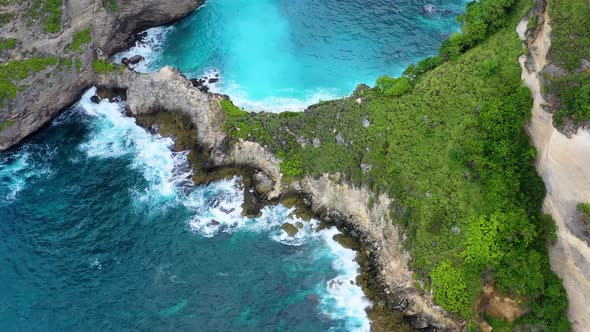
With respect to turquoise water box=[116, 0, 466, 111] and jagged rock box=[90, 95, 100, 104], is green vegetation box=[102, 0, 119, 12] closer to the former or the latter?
turquoise water box=[116, 0, 466, 111]

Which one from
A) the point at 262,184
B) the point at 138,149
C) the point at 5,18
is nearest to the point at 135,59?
the point at 138,149

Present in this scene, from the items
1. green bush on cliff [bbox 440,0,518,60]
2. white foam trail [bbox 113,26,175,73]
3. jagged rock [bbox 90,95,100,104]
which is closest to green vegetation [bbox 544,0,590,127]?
green bush on cliff [bbox 440,0,518,60]

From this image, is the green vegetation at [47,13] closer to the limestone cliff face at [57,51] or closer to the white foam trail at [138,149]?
the limestone cliff face at [57,51]

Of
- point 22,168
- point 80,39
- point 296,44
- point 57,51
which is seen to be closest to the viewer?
point 22,168

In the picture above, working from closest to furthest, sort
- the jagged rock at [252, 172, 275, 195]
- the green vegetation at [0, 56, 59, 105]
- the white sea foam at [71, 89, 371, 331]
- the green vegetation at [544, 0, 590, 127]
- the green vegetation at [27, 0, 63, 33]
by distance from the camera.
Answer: the green vegetation at [544, 0, 590, 127], the white sea foam at [71, 89, 371, 331], the jagged rock at [252, 172, 275, 195], the green vegetation at [0, 56, 59, 105], the green vegetation at [27, 0, 63, 33]

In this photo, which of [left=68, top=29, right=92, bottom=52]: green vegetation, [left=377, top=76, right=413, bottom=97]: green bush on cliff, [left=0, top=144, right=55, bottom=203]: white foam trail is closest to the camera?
[left=377, top=76, right=413, bottom=97]: green bush on cliff

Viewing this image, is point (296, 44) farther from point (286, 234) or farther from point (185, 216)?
point (185, 216)

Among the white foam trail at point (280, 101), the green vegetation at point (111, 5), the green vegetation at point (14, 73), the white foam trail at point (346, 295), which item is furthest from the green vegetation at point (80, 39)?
the white foam trail at point (346, 295)
